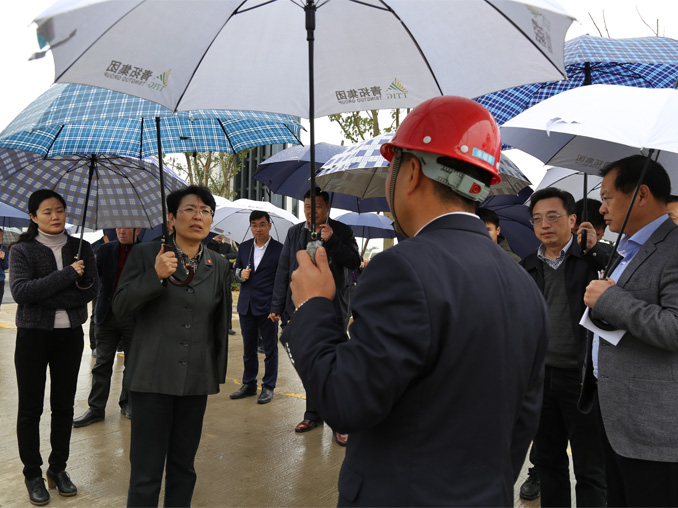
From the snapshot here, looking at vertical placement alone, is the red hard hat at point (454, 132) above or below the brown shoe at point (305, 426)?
above

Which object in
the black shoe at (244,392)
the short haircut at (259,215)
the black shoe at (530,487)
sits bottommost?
the black shoe at (244,392)

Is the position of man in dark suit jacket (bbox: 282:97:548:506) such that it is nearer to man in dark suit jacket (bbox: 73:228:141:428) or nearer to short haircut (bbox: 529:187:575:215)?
short haircut (bbox: 529:187:575:215)

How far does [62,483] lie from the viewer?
3.84 meters

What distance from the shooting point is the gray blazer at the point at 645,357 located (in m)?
2.29

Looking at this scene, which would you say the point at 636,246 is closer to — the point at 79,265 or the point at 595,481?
the point at 595,481

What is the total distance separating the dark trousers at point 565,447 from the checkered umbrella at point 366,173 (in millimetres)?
1511

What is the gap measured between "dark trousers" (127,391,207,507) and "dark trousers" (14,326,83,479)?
1.06m

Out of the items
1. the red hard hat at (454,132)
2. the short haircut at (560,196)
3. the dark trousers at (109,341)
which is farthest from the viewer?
the dark trousers at (109,341)

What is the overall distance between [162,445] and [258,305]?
3564 mm

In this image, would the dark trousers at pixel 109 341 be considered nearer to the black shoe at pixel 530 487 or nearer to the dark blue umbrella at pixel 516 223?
the black shoe at pixel 530 487

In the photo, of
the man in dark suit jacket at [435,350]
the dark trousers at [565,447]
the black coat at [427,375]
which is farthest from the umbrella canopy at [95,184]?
the black coat at [427,375]

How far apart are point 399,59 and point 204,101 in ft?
3.19

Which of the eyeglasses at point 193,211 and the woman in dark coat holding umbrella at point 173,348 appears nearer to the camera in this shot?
the woman in dark coat holding umbrella at point 173,348

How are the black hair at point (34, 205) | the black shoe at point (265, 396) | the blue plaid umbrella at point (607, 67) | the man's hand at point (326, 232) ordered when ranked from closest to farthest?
the blue plaid umbrella at point (607, 67), the black hair at point (34, 205), the man's hand at point (326, 232), the black shoe at point (265, 396)
